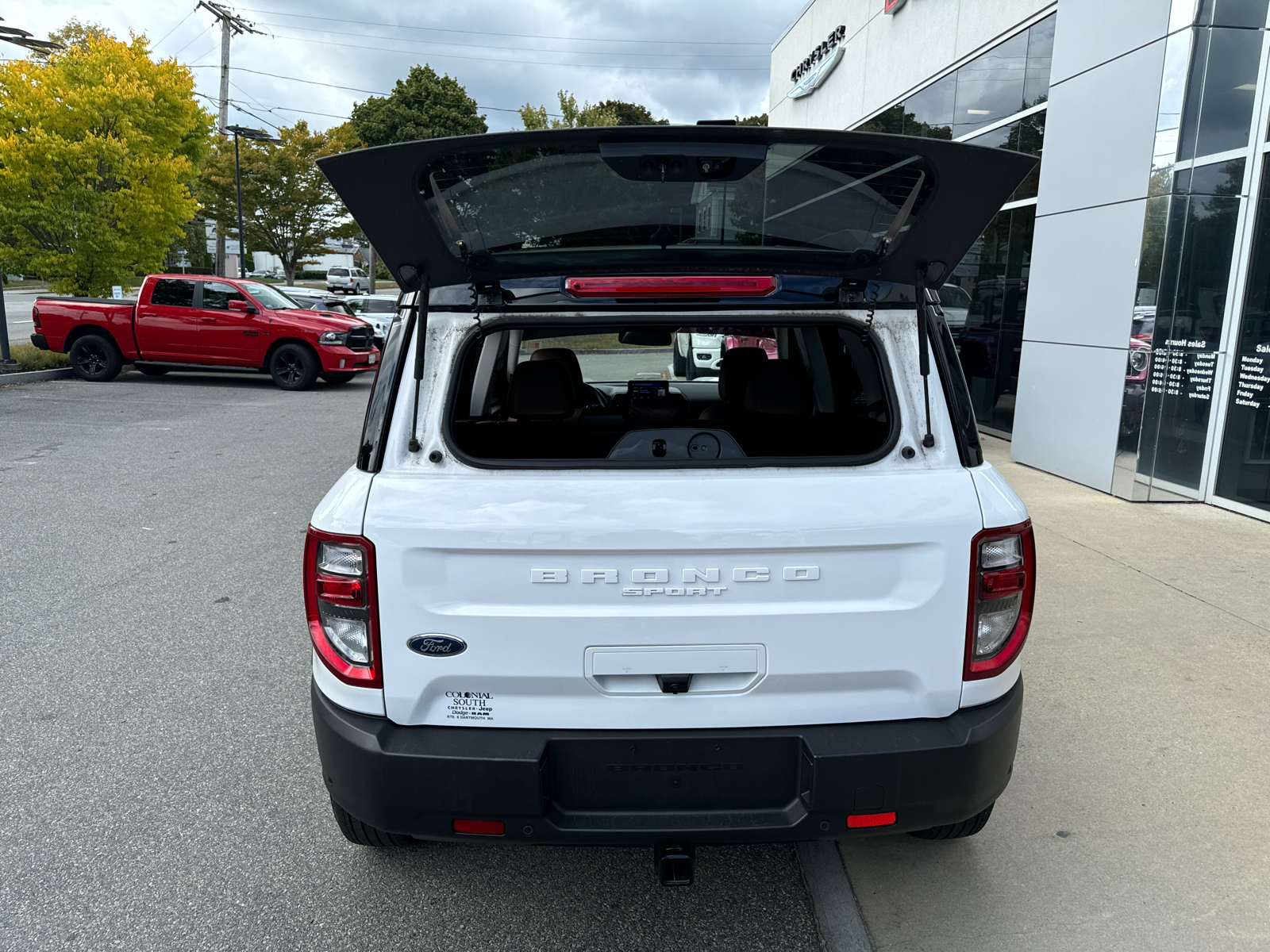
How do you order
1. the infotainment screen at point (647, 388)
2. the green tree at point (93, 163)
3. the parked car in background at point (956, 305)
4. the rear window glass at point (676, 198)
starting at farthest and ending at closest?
the green tree at point (93, 163) → the parked car in background at point (956, 305) → the infotainment screen at point (647, 388) → the rear window glass at point (676, 198)

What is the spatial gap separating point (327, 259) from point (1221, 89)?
284ft

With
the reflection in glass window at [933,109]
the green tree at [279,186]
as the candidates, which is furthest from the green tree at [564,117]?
the reflection in glass window at [933,109]

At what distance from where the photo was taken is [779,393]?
3086 mm

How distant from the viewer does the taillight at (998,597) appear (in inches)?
87.7

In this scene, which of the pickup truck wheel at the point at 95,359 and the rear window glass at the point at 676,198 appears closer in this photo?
the rear window glass at the point at 676,198

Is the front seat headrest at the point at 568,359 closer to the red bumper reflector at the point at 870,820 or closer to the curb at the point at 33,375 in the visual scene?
the red bumper reflector at the point at 870,820

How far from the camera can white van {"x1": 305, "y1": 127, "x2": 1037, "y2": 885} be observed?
2.15 m

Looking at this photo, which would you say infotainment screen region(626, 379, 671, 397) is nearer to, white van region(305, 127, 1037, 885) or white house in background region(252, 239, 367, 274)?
white van region(305, 127, 1037, 885)

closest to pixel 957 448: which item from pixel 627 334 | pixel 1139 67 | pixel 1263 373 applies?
pixel 627 334

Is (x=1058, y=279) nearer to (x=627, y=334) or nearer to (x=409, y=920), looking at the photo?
(x=627, y=334)

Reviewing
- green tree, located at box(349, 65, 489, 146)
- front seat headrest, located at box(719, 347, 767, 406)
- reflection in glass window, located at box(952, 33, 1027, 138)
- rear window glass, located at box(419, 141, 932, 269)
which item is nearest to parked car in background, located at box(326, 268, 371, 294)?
green tree, located at box(349, 65, 489, 146)

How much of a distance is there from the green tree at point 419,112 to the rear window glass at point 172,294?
3523cm

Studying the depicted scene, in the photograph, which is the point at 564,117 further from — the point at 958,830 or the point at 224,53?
the point at 958,830

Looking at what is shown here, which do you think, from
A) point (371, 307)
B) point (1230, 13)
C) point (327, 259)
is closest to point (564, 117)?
point (371, 307)
